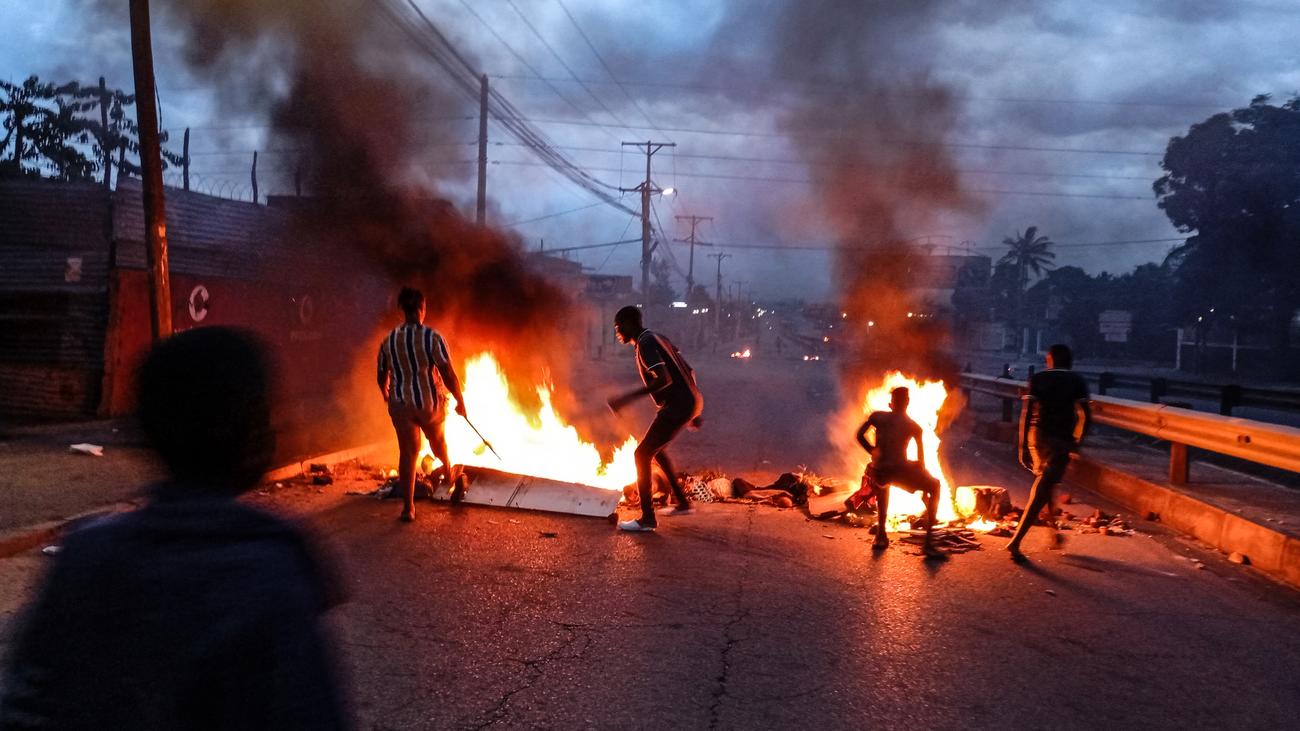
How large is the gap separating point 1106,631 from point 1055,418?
218 cm

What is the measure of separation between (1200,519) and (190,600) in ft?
22.8

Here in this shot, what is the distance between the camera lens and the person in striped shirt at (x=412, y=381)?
7.22 meters

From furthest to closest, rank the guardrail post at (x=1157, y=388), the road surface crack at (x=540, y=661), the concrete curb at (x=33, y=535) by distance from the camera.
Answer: the guardrail post at (x=1157, y=388)
the concrete curb at (x=33, y=535)
the road surface crack at (x=540, y=661)

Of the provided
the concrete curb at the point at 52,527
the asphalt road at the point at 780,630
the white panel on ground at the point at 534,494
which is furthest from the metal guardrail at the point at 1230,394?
the concrete curb at the point at 52,527

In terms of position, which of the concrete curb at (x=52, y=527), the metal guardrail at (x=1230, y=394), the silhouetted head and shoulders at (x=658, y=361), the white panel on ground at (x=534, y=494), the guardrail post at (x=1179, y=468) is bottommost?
the concrete curb at (x=52, y=527)

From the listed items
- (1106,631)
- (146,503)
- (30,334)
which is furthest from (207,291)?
(1106,631)

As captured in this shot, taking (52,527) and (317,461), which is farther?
(317,461)

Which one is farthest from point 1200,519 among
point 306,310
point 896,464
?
point 306,310

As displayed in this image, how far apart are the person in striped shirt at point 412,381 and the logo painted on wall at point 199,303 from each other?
8410 millimetres

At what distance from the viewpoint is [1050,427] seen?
22.6 ft

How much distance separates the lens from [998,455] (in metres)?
13.0

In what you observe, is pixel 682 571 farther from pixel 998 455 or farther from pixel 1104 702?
pixel 998 455

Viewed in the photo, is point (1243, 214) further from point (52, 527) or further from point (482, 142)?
point (52, 527)

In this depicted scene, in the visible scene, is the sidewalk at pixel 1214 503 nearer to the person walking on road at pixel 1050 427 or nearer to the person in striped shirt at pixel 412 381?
the person walking on road at pixel 1050 427
